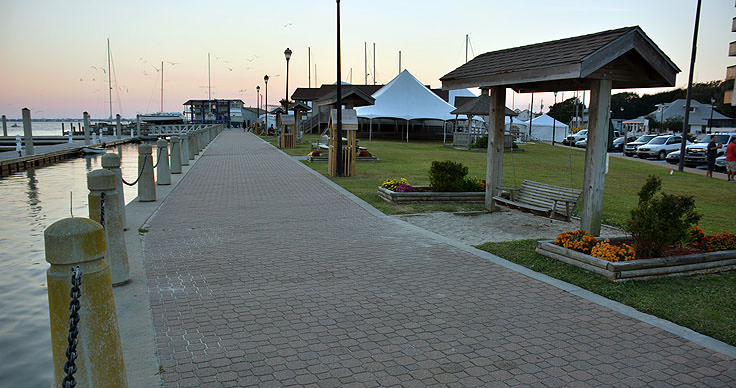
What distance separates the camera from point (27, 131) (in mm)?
25828

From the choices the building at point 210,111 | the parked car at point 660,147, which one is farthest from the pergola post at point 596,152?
the building at point 210,111

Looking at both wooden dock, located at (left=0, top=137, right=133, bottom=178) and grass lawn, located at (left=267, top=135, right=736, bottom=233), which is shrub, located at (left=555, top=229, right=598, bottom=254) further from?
wooden dock, located at (left=0, top=137, right=133, bottom=178)

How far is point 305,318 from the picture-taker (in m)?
4.64

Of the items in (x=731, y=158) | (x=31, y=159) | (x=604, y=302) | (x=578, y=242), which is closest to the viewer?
(x=604, y=302)

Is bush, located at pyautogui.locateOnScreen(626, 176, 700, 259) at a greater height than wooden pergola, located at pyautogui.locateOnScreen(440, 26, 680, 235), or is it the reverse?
wooden pergola, located at pyautogui.locateOnScreen(440, 26, 680, 235)

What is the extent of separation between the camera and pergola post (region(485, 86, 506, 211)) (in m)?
9.96

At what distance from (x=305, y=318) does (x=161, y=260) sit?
9.42 feet

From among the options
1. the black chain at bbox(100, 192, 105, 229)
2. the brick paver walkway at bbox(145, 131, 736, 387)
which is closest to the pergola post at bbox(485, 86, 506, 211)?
the brick paver walkway at bbox(145, 131, 736, 387)

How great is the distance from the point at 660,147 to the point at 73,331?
35.6 m

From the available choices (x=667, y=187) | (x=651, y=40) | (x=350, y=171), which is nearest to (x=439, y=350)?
(x=651, y=40)

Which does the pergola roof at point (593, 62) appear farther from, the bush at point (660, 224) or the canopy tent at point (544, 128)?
the canopy tent at point (544, 128)

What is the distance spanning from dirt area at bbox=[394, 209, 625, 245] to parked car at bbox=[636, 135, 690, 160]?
26.2m

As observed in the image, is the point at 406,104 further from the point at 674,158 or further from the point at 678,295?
the point at 678,295

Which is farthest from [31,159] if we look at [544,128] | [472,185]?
[544,128]
